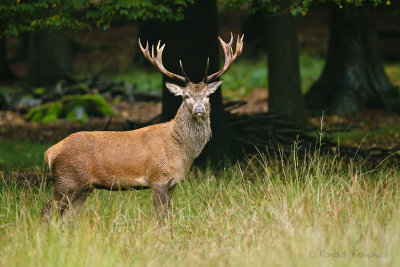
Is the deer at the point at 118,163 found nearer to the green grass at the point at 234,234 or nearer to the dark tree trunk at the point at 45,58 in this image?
the green grass at the point at 234,234

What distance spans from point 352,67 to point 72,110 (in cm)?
661

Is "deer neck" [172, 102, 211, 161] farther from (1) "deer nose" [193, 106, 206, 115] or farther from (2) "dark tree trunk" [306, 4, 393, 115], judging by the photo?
(2) "dark tree trunk" [306, 4, 393, 115]

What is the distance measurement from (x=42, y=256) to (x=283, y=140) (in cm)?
541

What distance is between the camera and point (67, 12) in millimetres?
8938

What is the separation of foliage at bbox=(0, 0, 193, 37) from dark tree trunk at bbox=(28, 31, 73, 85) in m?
9.72

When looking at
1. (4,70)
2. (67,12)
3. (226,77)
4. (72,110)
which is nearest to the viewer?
(67,12)

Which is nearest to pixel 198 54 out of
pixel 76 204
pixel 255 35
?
pixel 76 204

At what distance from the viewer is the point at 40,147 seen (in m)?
11.9

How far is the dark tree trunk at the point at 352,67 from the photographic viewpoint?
14.6 m

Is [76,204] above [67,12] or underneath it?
underneath

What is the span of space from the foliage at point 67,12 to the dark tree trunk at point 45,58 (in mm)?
9724

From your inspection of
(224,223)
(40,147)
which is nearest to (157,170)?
(224,223)

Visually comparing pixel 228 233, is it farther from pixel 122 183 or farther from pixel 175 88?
pixel 175 88

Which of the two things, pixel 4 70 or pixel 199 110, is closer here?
pixel 199 110
